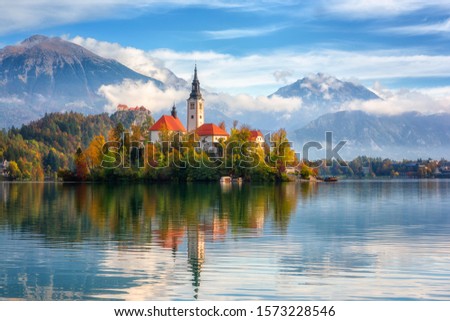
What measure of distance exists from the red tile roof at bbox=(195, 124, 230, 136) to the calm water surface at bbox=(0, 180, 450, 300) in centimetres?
8380

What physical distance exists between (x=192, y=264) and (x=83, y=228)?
9.65 metres

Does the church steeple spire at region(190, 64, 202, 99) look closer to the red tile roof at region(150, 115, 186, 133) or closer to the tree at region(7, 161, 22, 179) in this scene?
the red tile roof at region(150, 115, 186, 133)

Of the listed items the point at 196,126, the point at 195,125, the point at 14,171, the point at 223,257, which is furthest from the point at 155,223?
the point at 14,171

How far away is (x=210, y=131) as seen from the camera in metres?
117

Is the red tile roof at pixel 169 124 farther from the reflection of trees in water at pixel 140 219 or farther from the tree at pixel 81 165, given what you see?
→ the reflection of trees in water at pixel 140 219

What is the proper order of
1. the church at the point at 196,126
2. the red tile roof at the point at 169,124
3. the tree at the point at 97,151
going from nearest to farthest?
the tree at the point at 97,151 < the church at the point at 196,126 < the red tile roof at the point at 169,124

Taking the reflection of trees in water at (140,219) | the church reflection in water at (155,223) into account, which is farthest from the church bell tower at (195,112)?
the church reflection in water at (155,223)

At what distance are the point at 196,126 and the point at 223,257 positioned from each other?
361 ft

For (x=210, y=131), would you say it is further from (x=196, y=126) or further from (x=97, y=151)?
(x=97, y=151)

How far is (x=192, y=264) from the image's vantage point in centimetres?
1761

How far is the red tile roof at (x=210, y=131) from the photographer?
116 meters

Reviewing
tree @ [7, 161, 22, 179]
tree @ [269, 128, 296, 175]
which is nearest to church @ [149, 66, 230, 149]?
tree @ [269, 128, 296, 175]

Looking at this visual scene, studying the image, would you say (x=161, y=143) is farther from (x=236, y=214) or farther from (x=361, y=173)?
(x=361, y=173)
